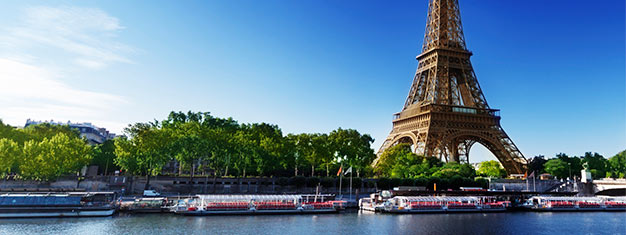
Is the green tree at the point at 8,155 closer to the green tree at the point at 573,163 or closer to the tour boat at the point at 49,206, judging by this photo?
the tour boat at the point at 49,206

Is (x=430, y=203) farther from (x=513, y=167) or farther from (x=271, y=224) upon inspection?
(x=513, y=167)

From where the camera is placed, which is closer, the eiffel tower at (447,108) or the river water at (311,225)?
the river water at (311,225)

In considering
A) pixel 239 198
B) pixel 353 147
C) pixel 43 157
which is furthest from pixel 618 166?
pixel 43 157

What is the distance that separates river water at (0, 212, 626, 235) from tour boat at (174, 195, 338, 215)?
2.32 metres

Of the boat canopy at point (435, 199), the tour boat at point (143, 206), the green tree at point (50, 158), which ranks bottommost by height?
the tour boat at point (143, 206)

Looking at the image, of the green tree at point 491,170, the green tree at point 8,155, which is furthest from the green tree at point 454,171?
the green tree at point 8,155

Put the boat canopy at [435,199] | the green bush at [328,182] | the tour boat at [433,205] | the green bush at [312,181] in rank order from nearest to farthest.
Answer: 1. the tour boat at [433,205]
2. the boat canopy at [435,199]
3. the green bush at [312,181]
4. the green bush at [328,182]

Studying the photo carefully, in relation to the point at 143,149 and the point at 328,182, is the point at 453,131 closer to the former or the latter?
the point at 328,182

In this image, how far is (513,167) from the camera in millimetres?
87250

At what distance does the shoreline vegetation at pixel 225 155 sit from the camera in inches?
2354

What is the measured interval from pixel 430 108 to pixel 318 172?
101ft

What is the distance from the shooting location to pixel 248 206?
156ft

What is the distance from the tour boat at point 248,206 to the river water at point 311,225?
2.32m

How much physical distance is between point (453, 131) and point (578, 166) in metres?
43.1
